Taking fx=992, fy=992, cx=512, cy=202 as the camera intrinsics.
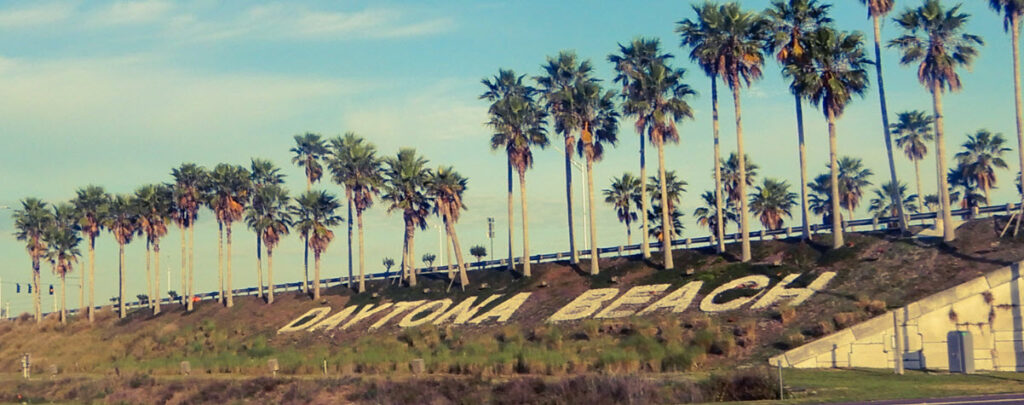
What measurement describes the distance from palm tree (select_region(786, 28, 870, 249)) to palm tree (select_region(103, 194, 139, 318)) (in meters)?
73.7

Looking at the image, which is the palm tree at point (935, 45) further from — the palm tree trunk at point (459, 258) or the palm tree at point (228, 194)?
the palm tree at point (228, 194)

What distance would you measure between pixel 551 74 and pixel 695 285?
24987 mm

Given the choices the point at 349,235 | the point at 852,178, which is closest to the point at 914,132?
the point at 852,178

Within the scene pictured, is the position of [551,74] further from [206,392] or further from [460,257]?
[206,392]

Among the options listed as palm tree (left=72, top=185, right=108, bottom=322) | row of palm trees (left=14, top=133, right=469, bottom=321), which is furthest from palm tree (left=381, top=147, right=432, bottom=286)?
palm tree (left=72, top=185, right=108, bottom=322)

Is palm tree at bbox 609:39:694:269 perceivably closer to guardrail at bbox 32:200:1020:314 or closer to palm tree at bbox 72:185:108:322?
guardrail at bbox 32:200:1020:314

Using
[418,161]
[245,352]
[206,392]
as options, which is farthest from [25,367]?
[418,161]

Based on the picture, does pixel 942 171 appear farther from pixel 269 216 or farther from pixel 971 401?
pixel 269 216

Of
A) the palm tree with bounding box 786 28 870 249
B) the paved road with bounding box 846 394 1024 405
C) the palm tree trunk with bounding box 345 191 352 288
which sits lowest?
the paved road with bounding box 846 394 1024 405

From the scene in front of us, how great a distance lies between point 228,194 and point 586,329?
53.2 metres

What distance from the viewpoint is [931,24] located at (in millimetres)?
58219

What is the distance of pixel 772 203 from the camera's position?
3497 inches

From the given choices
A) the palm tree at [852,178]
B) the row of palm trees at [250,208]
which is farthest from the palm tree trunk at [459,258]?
the palm tree at [852,178]

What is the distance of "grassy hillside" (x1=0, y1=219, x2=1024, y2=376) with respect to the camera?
4628 cm
